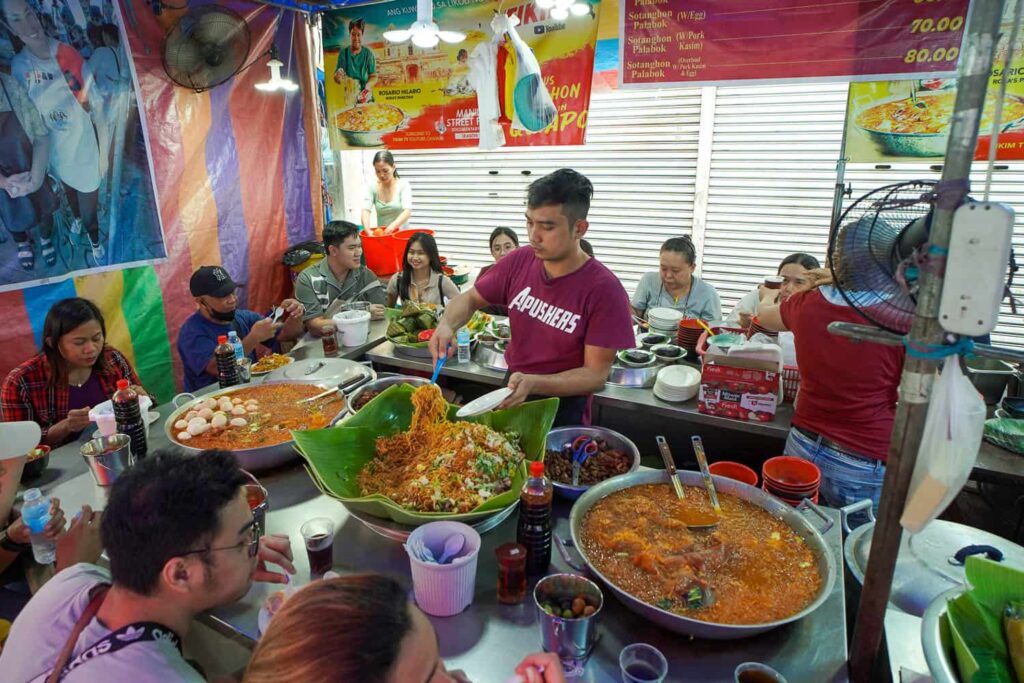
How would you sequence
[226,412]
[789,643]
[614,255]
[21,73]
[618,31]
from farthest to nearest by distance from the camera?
[614,255]
[618,31]
[21,73]
[226,412]
[789,643]

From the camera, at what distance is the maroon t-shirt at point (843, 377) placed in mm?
2742

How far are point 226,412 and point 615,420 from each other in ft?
9.69

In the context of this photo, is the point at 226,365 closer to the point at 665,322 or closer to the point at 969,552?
the point at 665,322

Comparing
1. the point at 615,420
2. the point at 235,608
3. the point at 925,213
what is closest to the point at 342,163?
the point at 615,420

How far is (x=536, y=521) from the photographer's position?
1.76 m

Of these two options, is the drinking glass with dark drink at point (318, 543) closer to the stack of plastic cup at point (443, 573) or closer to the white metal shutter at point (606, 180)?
the stack of plastic cup at point (443, 573)

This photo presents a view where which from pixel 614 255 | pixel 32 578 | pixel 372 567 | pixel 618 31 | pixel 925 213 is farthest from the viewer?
pixel 614 255

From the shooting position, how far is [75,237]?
15.0ft

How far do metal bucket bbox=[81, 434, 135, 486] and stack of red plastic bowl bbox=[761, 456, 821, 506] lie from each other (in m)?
2.63

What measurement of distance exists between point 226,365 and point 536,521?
7.51ft

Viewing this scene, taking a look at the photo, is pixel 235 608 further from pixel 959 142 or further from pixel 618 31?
pixel 618 31

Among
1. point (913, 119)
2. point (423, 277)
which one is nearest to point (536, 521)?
point (423, 277)

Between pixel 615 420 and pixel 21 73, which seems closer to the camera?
pixel 21 73

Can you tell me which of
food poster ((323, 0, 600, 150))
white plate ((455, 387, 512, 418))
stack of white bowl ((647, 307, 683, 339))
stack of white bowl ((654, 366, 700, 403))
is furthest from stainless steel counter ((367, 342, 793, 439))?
food poster ((323, 0, 600, 150))
